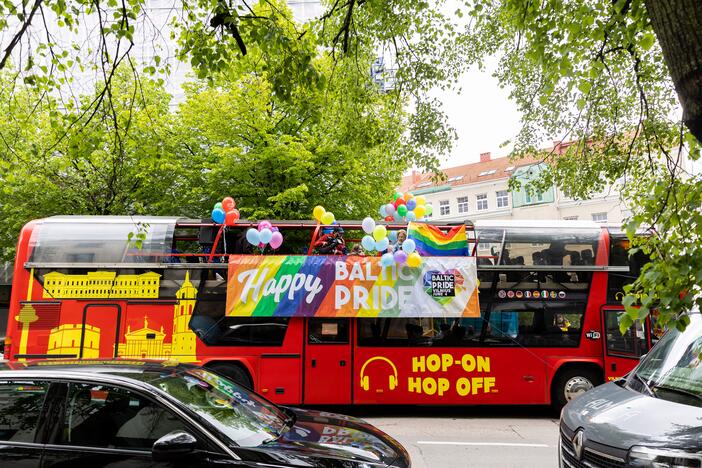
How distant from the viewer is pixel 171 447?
10.2ft

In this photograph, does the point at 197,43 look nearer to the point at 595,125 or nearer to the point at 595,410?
the point at 595,410

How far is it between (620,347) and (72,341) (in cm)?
990

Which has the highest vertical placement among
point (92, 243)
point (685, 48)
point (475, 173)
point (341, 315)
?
point (475, 173)

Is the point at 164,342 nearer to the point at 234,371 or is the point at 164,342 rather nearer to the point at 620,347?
the point at 234,371

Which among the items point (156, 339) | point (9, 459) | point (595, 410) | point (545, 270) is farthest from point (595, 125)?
point (9, 459)

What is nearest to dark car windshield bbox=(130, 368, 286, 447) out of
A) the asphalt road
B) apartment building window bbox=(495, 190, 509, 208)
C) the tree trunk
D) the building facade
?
the asphalt road

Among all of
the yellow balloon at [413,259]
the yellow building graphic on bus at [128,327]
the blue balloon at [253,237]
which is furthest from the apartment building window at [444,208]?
the yellow building graphic on bus at [128,327]

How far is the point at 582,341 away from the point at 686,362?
17.3 ft

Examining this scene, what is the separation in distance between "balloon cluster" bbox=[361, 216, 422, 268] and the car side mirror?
619cm

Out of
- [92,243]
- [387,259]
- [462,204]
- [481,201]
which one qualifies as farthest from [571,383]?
[462,204]

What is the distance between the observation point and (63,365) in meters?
3.74

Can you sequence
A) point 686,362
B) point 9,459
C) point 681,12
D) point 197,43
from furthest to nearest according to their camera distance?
point 197,43
point 686,362
point 9,459
point 681,12

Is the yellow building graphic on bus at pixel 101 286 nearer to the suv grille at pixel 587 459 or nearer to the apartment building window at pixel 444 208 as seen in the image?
the suv grille at pixel 587 459

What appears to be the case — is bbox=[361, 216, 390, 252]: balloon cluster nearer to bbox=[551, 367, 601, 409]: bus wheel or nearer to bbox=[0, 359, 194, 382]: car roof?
bbox=[551, 367, 601, 409]: bus wheel
